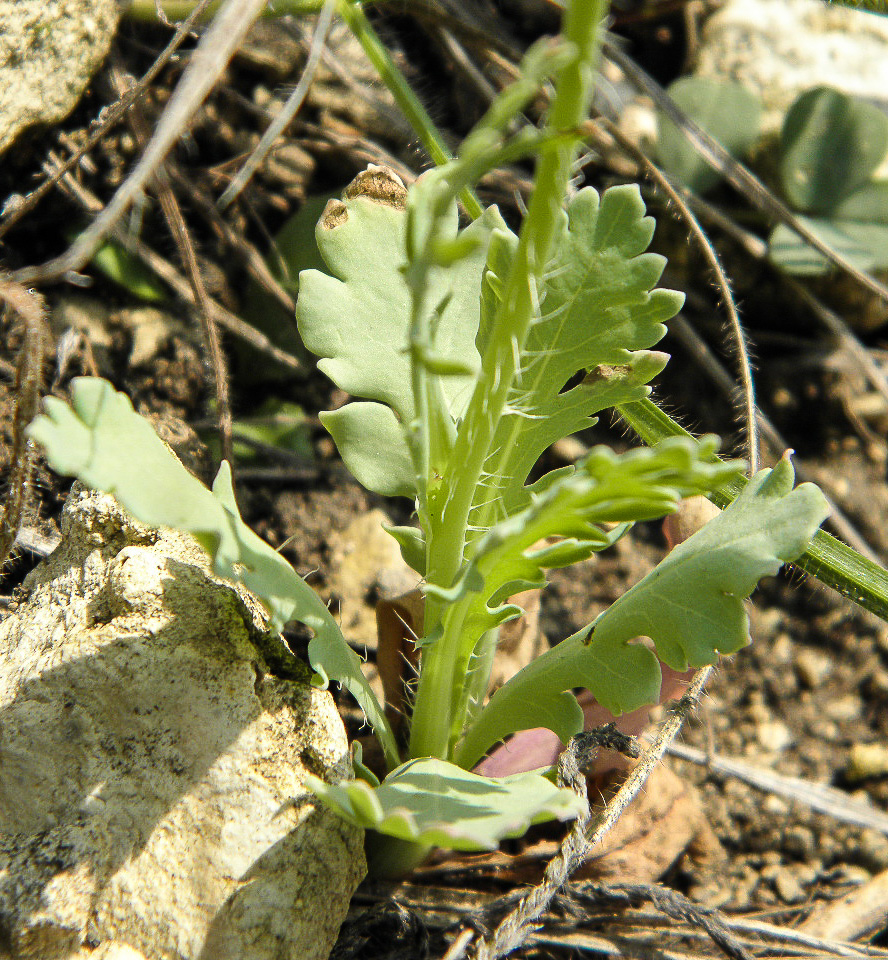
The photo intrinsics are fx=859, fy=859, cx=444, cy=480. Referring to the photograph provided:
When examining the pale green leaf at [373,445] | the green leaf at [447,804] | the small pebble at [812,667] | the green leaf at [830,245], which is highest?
the pale green leaf at [373,445]

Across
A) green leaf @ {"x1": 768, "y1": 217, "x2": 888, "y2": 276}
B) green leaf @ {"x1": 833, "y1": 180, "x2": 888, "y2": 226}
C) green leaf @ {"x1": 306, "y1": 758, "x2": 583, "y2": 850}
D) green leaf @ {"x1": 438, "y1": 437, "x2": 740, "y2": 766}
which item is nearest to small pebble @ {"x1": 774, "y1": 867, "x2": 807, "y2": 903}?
green leaf @ {"x1": 306, "y1": 758, "x2": 583, "y2": 850}

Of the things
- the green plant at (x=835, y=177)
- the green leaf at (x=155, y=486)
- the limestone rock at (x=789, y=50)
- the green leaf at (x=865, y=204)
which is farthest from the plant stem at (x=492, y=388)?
the limestone rock at (x=789, y=50)

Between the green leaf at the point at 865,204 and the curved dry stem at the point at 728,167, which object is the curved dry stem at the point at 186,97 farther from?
the green leaf at the point at 865,204

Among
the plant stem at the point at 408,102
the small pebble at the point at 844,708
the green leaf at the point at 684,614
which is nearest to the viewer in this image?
the green leaf at the point at 684,614

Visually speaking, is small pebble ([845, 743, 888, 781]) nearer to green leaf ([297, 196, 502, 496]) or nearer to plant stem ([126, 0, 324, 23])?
green leaf ([297, 196, 502, 496])

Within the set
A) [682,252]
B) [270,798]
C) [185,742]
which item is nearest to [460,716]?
[270,798]

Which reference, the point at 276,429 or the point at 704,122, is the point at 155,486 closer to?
the point at 276,429

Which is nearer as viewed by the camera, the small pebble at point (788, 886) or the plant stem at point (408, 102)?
the plant stem at point (408, 102)
